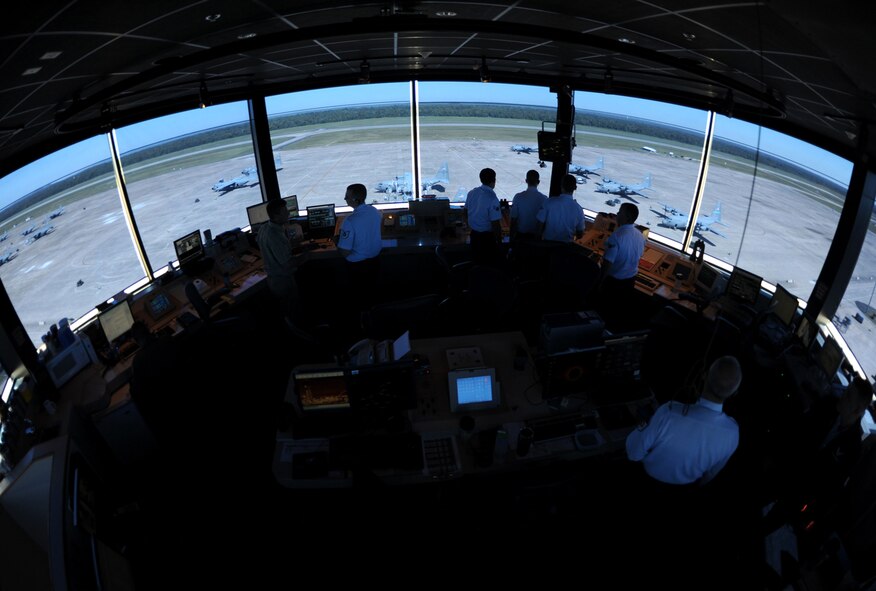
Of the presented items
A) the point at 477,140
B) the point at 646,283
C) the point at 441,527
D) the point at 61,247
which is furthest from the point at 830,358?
the point at 477,140

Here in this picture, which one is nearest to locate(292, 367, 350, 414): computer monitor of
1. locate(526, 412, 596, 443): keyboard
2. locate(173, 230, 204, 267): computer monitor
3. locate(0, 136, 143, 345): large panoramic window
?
locate(526, 412, 596, 443): keyboard

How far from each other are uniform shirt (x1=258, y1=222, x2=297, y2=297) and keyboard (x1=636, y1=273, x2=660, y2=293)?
4.39m

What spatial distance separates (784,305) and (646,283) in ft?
4.75

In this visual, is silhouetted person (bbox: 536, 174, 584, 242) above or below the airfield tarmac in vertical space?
above

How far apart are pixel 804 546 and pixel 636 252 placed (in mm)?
2997

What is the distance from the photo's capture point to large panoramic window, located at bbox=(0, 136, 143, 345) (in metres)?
14.5

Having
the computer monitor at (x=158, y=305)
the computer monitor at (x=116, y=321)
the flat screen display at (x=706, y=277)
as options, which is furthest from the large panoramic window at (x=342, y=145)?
the computer monitor at (x=116, y=321)

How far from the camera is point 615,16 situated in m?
2.20

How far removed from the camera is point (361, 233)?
5059 mm

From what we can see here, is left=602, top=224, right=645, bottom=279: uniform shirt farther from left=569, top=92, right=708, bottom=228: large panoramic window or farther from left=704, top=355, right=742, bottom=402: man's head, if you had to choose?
left=569, top=92, right=708, bottom=228: large panoramic window

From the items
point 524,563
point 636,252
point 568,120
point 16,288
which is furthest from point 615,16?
point 16,288

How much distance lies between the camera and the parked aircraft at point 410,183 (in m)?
20.7

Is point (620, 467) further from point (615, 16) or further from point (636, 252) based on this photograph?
point (615, 16)

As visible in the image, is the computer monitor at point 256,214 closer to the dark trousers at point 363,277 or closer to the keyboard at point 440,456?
the dark trousers at point 363,277
